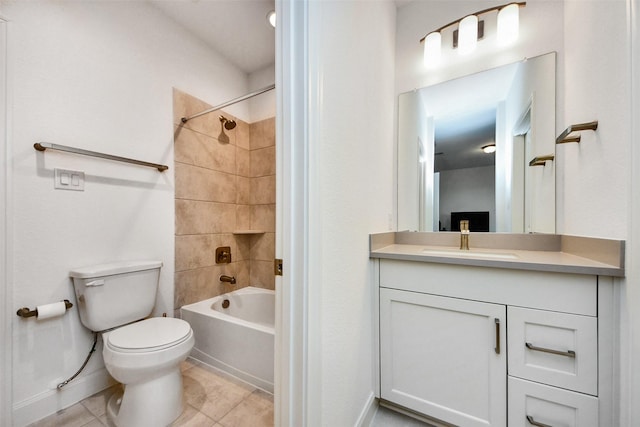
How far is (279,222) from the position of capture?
0.77 m

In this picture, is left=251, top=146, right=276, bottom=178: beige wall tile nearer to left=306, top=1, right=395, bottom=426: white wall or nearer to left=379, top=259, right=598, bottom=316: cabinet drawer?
left=306, top=1, right=395, bottom=426: white wall

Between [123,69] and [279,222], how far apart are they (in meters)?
1.68

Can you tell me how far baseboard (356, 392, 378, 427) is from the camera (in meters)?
1.08

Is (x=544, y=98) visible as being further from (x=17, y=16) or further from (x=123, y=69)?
(x=17, y=16)

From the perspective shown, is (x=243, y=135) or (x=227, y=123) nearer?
(x=227, y=123)

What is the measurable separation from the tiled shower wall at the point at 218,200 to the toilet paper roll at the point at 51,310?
2.09 ft

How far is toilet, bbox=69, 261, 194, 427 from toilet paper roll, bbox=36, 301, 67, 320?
8 centimetres

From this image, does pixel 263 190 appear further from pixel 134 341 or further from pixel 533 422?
pixel 533 422

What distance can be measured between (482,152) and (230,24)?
2078 millimetres

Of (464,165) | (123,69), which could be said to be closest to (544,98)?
(464,165)

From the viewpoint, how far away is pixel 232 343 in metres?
1.57

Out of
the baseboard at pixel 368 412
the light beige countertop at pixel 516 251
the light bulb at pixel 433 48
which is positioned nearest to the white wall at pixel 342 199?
the baseboard at pixel 368 412

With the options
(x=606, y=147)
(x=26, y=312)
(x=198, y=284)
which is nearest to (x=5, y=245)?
(x=26, y=312)

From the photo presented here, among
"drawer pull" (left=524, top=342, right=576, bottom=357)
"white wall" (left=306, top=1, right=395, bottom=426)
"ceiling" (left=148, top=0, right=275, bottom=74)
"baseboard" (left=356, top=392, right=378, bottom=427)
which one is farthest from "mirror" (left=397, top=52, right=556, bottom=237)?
"ceiling" (left=148, top=0, right=275, bottom=74)
